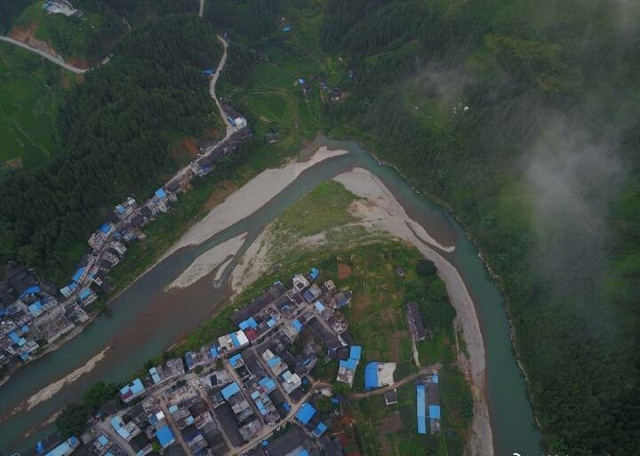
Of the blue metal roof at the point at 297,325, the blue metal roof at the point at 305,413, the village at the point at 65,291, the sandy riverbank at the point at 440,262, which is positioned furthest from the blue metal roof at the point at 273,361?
the village at the point at 65,291

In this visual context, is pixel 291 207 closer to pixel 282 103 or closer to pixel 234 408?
pixel 282 103

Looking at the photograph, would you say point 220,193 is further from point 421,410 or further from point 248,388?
point 421,410

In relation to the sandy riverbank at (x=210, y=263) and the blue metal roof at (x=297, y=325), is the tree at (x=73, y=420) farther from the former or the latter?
the blue metal roof at (x=297, y=325)

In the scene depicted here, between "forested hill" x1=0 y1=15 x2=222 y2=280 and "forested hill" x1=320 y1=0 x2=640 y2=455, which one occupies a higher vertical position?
"forested hill" x1=0 y1=15 x2=222 y2=280

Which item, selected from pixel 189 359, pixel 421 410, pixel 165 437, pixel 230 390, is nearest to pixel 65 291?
pixel 189 359

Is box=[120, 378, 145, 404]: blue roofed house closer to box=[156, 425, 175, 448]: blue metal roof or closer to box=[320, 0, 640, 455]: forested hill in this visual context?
box=[156, 425, 175, 448]: blue metal roof

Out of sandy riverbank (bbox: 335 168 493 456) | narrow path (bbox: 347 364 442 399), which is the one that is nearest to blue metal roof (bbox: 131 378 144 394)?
narrow path (bbox: 347 364 442 399)

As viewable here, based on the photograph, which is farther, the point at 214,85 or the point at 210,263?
the point at 214,85

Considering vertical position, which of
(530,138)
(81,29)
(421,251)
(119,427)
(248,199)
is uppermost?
(81,29)
